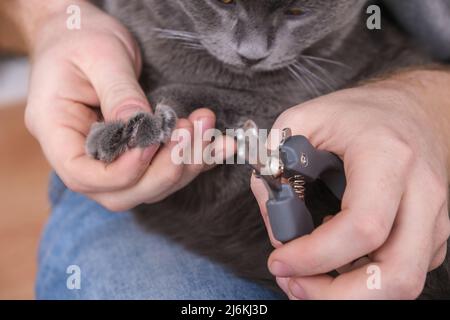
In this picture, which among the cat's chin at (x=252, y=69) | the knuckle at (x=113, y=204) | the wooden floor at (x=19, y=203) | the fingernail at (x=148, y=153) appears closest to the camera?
the fingernail at (x=148, y=153)

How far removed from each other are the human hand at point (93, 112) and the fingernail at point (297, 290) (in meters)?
0.22

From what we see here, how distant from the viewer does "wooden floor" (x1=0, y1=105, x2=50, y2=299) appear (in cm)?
189

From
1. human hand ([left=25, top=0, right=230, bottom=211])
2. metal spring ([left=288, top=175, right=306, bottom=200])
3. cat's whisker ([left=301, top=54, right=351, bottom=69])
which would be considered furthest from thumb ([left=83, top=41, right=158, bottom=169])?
cat's whisker ([left=301, top=54, right=351, bottom=69])

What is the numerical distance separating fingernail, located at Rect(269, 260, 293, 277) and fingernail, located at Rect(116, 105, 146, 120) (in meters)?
0.31

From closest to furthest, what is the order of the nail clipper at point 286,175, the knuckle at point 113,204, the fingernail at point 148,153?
1. the nail clipper at point 286,175
2. the fingernail at point 148,153
3. the knuckle at point 113,204

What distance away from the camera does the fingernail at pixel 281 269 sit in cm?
65

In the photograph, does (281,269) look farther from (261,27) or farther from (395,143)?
(261,27)

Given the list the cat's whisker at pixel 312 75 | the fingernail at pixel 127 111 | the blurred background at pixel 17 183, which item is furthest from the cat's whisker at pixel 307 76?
the blurred background at pixel 17 183

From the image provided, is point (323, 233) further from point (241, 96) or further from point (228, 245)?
point (241, 96)

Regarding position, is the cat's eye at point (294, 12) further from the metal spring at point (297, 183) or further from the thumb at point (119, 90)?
the metal spring at point (297, 183)

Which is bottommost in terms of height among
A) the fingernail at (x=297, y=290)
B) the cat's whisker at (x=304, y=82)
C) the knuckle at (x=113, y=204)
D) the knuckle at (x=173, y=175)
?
the fingernail at (x=297, y=290)

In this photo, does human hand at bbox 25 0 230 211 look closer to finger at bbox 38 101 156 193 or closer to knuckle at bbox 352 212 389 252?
finger at bbox 38 101 156 193

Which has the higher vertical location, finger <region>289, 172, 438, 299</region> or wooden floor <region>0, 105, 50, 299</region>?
finger <region>289, 172, 438, 299</region>

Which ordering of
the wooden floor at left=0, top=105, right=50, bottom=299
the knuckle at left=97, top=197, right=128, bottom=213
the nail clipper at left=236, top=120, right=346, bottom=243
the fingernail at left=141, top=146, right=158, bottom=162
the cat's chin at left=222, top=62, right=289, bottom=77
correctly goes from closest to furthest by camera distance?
the nail clipper at left=236, top=120, right=346, bottom=243, the fingernail at left=141, top=146, right=158, bottom=162, the knuckle at left=97, top=197, right=128, bottom=213, the cat's chin at left=222, top=62, right=289, bottom=77, the wooden floor at left=0, top=105, right=50, bottom=299
